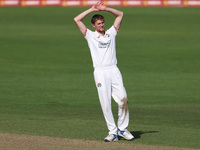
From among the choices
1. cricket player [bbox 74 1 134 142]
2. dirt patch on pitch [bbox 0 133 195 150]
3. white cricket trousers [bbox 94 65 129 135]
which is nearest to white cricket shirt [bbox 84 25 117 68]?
cricket player [bbox 74 1 134 142]

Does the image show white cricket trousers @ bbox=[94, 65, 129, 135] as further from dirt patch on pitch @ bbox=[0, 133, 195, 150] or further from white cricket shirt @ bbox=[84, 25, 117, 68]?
dirt patch on pitch @ bbox=[0, 133, 195, 150]

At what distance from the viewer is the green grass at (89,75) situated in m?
12.1

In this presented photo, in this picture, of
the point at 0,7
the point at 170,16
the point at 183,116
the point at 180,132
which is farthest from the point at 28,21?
the point at 180,132

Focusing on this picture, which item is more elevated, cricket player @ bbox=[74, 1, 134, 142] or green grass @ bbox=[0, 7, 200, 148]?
cricket player @ bbox=[74, 1, 134, 142]

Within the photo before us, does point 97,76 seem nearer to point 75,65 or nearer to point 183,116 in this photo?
point 183,116

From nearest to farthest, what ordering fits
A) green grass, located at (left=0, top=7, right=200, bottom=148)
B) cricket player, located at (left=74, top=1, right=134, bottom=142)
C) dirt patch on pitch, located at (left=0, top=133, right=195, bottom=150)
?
dirt patch on pitch, located at (left=0, top=133, right=195, bottom=150)
cricket player, located at (left=74, top=1, right=134, bottom=142)
green grass, located at (left=0, top=7, right=200, bottom=148)

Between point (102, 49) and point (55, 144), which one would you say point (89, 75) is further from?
point (55, 144)

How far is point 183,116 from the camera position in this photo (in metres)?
14.0

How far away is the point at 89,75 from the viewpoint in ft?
73.9

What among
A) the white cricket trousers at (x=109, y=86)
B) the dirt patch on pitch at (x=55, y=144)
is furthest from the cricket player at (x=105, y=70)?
the dirt patch on pitch at (x=55, y=144)

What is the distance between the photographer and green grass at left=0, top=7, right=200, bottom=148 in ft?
39.5

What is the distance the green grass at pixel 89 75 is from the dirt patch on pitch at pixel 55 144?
1.51 ft

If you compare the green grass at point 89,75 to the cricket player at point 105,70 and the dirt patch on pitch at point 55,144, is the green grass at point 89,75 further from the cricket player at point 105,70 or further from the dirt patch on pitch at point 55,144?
the cricket player at point 105,70

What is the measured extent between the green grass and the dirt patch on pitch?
46 cm
